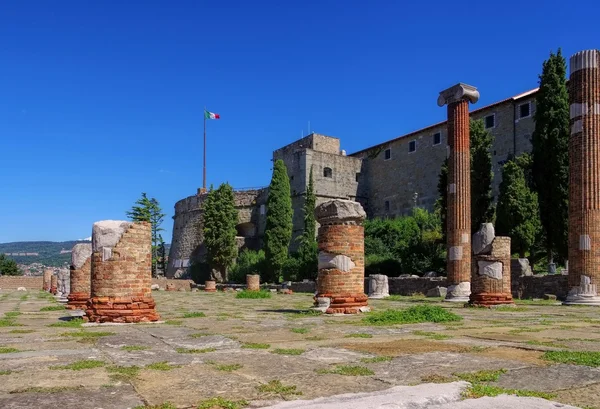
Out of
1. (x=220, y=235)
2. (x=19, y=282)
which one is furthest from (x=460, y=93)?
(x=19, y=282)

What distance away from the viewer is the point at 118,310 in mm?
8844

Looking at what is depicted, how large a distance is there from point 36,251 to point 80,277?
17684 centimetres

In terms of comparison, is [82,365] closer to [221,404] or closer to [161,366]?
[161,366]

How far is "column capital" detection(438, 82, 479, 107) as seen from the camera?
55.9 feet

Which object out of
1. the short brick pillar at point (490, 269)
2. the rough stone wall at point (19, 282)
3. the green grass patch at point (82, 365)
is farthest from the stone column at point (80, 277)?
the rough stone wall at point (19, 282)

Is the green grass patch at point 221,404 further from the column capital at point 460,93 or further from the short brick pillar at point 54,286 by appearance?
the short brick pillar at point 54,286

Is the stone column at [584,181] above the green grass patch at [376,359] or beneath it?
above

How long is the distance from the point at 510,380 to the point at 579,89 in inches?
511

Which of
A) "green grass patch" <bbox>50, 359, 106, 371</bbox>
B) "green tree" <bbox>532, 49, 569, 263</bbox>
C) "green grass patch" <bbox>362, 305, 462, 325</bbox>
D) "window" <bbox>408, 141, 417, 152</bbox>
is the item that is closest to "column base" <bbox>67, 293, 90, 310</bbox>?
"green grass patch" <bbox>362, 305, 462, 325</bbox>

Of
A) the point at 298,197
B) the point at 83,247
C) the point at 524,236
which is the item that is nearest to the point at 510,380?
the point at 83,247

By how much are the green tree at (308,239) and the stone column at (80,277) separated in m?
20.3

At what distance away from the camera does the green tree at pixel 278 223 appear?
39875mm

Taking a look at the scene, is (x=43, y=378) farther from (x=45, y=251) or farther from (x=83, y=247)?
(x=45, y=251)

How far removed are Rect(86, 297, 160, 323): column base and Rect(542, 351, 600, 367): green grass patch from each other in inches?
247
